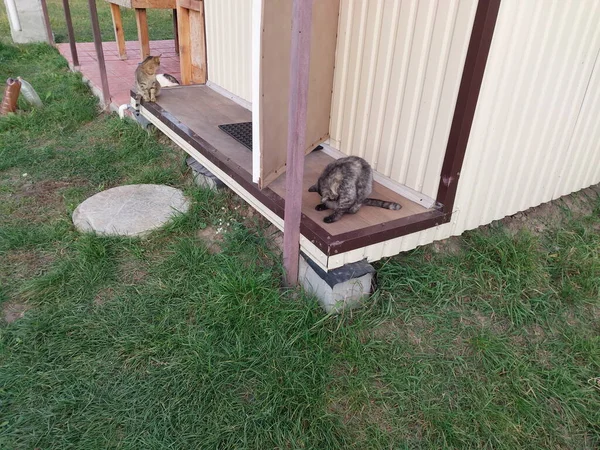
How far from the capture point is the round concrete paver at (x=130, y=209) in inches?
143

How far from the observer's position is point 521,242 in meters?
3.29

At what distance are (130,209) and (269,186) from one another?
135cm

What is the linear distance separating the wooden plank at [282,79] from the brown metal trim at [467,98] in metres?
1.03

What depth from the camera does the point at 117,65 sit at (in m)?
7.26

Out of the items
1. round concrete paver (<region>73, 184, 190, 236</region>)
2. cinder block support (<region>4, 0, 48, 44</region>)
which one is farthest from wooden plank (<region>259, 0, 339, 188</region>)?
cinder block support (<region>4, 0, 48, 44</region>)

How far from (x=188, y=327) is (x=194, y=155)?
1877 mm

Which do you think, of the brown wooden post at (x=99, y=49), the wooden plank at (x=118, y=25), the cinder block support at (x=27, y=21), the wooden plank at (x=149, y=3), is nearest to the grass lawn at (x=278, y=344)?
the brown wooden post at (x=99, y=49)

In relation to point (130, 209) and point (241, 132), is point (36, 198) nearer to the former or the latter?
point (130, 209)

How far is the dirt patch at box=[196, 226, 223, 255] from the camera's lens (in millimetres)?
3498

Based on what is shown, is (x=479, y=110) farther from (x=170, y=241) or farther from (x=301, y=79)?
(x=170, y=241)

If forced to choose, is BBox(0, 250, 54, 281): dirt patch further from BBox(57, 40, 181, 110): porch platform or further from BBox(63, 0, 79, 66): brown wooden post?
BBox(63, 0, 79, 66): brown wooden post

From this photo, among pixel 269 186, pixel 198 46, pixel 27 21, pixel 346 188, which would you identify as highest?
pixel 198 46

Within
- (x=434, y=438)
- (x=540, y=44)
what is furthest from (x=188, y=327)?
(x=540, y=44)

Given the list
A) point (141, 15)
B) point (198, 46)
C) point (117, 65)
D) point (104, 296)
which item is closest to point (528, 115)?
point (104, 296)
